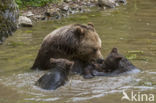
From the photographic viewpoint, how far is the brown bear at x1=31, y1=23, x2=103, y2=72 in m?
7.46

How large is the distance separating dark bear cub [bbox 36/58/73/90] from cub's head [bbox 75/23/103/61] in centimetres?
95

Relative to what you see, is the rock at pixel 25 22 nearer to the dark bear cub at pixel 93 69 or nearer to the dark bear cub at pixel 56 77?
the dark bear cub at pixel 93 69

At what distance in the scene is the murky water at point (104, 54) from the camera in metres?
5.98

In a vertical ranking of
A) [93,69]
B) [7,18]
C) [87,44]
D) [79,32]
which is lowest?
[93,69]

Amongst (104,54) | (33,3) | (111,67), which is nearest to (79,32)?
(111,67)

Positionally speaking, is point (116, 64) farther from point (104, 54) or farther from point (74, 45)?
point (104, 54)

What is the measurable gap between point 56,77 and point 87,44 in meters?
1.33

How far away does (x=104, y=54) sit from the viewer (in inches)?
354

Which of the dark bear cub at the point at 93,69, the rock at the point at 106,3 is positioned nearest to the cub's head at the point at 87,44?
the dark bear cub at the point at 93,69

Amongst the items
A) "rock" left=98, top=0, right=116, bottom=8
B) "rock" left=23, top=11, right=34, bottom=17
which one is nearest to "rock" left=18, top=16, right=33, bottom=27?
"rock" left=23, top=11, right=34, bottom=17

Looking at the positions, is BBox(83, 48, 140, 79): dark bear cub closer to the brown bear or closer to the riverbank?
the brown bear

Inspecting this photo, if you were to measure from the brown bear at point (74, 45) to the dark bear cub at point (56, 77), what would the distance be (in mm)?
867

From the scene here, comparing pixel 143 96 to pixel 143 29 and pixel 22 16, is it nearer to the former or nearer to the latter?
pixel 143 29

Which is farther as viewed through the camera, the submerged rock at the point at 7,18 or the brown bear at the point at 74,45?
the submerged rock at the point at 7,18
